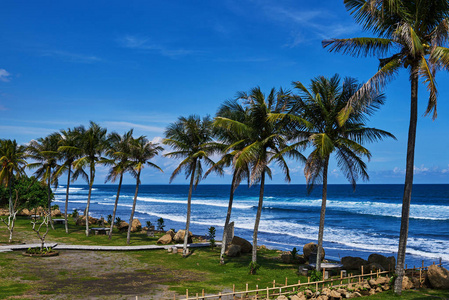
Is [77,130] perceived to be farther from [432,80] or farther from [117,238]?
[432,80]

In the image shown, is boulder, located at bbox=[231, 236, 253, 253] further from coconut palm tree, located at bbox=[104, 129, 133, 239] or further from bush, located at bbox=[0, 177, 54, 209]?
bush, located at bbox=[0, 177, 54, 209]

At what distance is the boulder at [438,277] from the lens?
60.8 ft

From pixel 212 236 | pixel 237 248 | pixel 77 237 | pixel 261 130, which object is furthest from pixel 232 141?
pixel 77 237

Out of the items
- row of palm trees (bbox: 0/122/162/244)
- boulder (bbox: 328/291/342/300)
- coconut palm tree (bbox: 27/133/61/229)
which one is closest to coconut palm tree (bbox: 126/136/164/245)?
row of palm trees (bbox: 0/122/162/244)

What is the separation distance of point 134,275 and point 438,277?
615 inches

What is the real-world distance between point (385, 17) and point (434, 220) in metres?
54.3

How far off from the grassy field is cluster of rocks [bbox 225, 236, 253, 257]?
0.61 meters

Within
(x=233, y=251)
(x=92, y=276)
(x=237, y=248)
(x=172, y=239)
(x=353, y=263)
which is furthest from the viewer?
(x=172, y=239)

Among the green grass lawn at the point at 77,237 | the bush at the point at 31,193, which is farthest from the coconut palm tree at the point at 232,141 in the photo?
the bush at the point at 31,193

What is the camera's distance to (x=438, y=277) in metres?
18.7

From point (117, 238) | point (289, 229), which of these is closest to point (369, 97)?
point (117, 238)

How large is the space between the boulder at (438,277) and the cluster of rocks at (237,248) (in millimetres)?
12896

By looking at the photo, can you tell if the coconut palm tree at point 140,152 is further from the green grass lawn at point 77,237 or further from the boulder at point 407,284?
the boulder at point 407,284

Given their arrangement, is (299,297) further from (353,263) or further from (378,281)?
(353,263)
